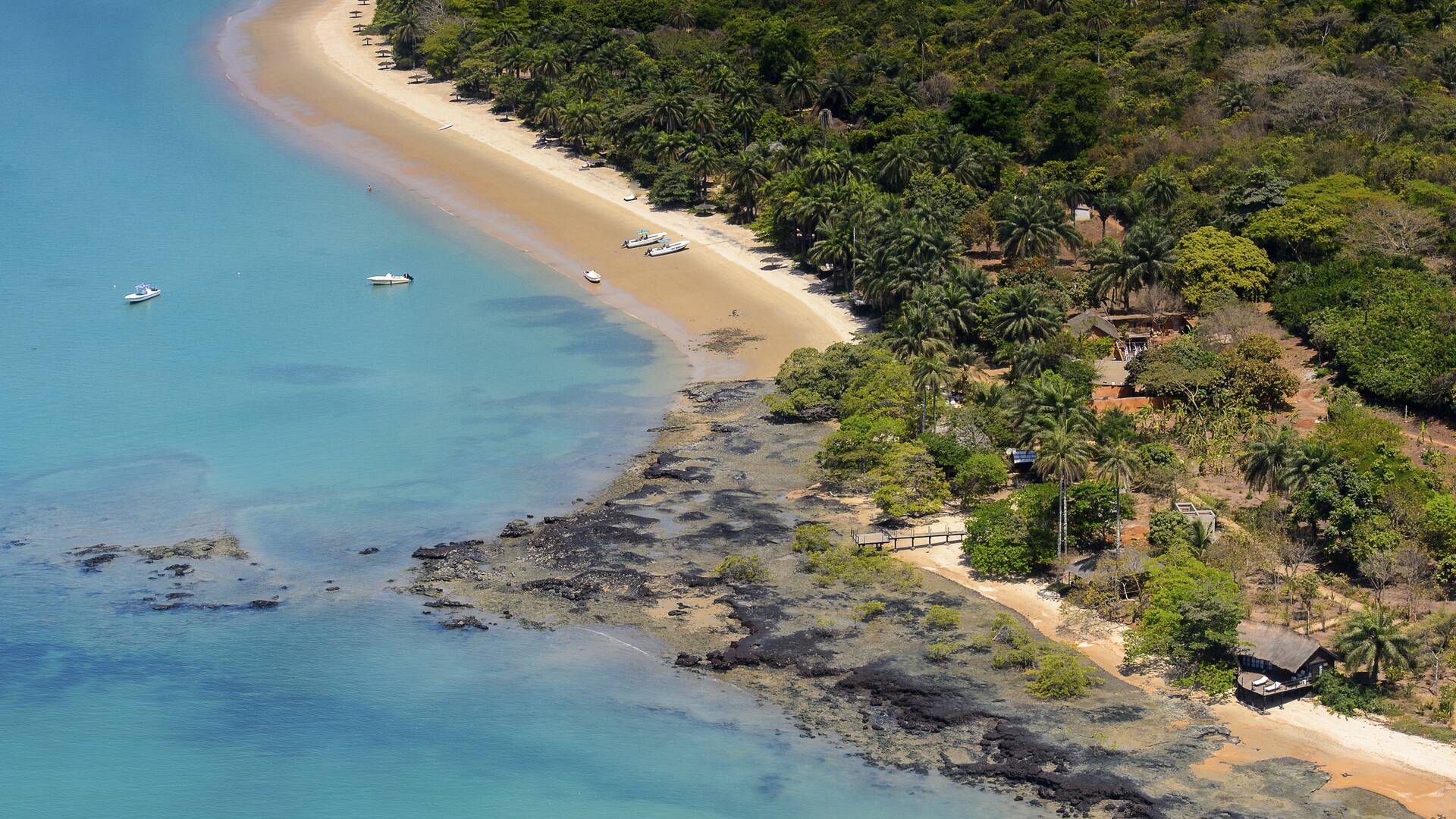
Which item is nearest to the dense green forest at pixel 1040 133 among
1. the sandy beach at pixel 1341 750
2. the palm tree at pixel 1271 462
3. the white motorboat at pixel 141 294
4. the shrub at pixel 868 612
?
the palm tree at pixel 1271 462

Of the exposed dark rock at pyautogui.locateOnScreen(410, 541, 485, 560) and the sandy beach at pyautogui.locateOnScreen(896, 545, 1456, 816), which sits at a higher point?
the exposed dark rock at pyautogui.locateOnScreen(410, 541, 485, 560)

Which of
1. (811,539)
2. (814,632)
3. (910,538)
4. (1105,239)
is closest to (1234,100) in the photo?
(1105,239)

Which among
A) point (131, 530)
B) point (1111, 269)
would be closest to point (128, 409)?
point (131, 530)

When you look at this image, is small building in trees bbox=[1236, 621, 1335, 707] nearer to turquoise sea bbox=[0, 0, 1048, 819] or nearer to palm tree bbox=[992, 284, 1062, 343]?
turquoise sea bbox=[0, 0, 1048, 819]

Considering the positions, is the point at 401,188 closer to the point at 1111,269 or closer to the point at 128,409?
the point at 128,409

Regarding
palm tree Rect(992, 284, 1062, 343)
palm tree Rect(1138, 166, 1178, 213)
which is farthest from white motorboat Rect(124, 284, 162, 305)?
palm tree Rect(1138, 166, 1178, 213)

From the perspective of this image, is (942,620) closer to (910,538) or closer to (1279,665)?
(910,538)
